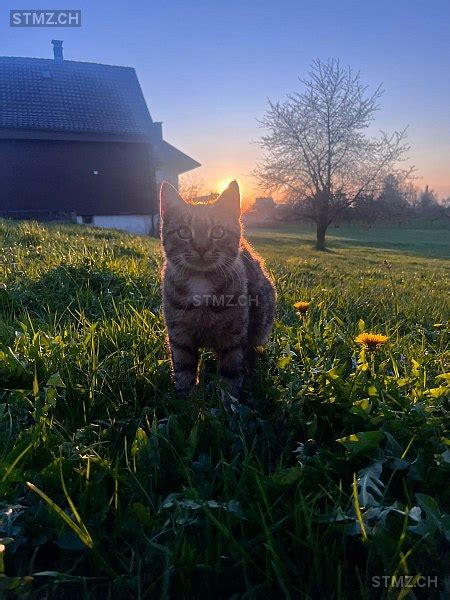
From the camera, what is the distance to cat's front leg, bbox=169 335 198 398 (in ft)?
8.38

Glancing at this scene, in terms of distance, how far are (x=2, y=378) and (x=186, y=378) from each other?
3.27ft

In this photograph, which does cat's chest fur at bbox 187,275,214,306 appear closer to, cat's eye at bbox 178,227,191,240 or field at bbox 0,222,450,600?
cat's eye at bbox 178,227,191,240

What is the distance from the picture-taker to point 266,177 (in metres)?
28.1

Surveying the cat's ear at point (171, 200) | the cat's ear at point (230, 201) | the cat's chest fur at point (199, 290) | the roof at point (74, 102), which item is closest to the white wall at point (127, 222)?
the roof at point (74, 102)

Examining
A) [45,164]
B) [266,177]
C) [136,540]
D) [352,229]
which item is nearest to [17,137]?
[45,164]

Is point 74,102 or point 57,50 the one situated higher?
point 57,50

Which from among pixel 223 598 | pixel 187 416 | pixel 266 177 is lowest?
pixel 223 598

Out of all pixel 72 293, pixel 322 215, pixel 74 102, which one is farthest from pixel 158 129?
pixel 72 293

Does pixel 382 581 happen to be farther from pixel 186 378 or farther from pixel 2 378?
pixel 2 378

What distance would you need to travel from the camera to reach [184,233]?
2891mm

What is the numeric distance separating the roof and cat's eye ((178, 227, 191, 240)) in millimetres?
24598

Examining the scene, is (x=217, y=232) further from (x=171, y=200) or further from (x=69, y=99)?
(x=69, y=99)

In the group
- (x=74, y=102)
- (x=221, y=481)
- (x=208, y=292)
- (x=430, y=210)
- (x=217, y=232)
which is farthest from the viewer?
(x=430, y=210)

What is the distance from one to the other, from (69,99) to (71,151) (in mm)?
3672
